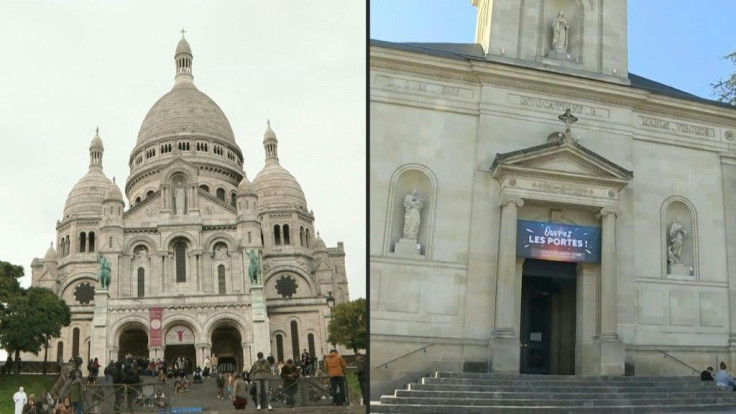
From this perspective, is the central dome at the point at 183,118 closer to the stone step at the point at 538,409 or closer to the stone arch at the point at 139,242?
the stone arch at the point at 139,242

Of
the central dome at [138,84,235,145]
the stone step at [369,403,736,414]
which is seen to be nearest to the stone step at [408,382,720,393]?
the stone step at [369,403,736,414]

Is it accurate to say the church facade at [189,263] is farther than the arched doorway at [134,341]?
No

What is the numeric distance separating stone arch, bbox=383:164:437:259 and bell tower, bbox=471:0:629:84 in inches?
102

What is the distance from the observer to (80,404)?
13852 mm

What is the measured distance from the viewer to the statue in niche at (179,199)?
4216 cm

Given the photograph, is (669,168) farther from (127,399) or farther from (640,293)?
(127,399)

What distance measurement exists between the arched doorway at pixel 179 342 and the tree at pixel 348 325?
5.73 m

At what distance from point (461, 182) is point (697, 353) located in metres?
5.47

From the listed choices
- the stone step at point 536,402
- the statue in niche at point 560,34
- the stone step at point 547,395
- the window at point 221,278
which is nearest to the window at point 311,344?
the window at point 221,278

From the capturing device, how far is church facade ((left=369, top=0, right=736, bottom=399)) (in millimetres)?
15445

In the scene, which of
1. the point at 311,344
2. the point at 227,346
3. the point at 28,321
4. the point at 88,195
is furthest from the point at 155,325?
the point at 88,195

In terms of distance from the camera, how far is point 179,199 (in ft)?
140

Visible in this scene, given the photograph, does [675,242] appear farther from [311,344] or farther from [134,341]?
[134,341]

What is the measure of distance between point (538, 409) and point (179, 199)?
31529 mm
